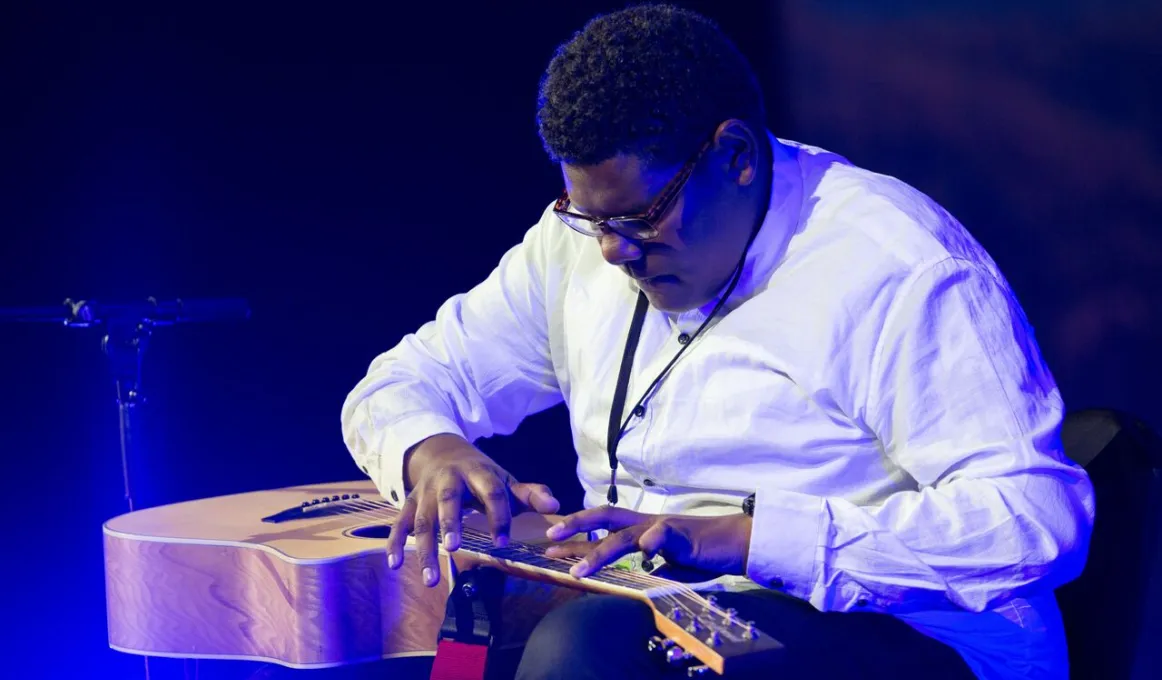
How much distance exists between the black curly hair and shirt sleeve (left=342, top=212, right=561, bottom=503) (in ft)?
2.04

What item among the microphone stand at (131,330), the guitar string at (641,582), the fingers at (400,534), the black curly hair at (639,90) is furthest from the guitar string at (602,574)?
the microphone stand at (131,330)

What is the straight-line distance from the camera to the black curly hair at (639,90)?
71.7 inches

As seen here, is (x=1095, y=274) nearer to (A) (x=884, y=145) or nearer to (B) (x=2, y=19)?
(A) (x=884, y=145)

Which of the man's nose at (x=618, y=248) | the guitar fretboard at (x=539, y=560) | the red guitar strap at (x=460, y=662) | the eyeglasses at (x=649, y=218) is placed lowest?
the red guitar strap at (x=460, y=662)

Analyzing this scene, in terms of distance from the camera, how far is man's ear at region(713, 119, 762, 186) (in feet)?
6.20

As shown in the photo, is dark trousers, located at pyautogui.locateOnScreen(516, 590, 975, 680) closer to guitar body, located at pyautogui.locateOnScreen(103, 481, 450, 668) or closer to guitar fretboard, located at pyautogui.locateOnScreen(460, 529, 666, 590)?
guitar fretboard, located at pyautogui.locateOnScreen(460, 529, 666, 590)

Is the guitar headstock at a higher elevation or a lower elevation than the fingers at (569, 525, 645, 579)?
lower

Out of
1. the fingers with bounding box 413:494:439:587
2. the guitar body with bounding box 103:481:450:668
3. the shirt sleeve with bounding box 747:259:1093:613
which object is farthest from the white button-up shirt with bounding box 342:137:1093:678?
the fingers with bounding box 413:494:439:587

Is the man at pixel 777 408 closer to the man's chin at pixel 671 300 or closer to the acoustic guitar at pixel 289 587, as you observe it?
the man's chin at pixel 671 300

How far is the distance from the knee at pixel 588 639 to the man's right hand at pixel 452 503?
1.26 ft

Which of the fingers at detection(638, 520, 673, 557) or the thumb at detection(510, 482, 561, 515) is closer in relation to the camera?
the fingers at detection(638, 520, 673, 557)

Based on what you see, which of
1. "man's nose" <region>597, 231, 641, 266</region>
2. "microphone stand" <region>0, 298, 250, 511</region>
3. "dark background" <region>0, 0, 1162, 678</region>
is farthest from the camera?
"dark background" <region>0, 0, 1162, 678</region>

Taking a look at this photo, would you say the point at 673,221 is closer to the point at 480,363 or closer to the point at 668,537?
the point at 668,537

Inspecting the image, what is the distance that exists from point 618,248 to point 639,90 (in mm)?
265
